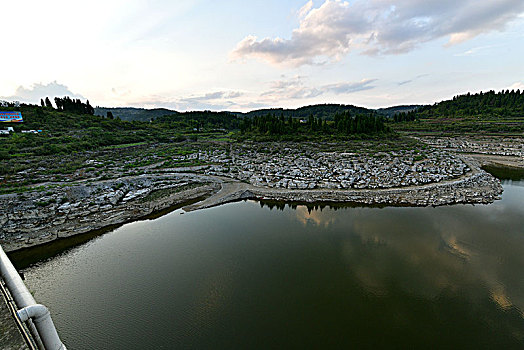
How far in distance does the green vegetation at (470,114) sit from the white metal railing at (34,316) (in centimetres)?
10033

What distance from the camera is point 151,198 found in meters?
24.6

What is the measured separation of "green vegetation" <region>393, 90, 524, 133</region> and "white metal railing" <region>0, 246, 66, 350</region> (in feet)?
329

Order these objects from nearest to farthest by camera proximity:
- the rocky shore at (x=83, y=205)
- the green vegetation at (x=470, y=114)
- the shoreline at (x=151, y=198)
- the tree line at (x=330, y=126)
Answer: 1. the rocky shore at (x=83, y=205)
2. the shoreline at (x=151, y=198)
3. the tree line at (x=330, y=126)
4. the green vegetation at (x=470, y=114)

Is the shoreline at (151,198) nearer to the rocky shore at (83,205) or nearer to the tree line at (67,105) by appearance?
the rocky shore at (83,205)

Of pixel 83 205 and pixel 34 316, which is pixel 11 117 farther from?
pixel 34 316

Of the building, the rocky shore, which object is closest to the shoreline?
the rocky shore

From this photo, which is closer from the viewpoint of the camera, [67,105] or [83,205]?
[83,205]

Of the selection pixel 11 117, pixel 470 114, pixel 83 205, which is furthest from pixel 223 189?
pixel 470 114

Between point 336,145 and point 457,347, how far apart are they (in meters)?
48.9

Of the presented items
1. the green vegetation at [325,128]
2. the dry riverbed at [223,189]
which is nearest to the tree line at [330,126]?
the green vegetation at [325,128]

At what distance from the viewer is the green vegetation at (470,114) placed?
282 ft

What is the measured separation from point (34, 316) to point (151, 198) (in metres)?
19.2

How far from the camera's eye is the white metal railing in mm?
6266

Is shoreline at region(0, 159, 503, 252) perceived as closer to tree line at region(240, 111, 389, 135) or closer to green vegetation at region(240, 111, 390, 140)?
green vegetation at region(240, 111, 390, 140)
